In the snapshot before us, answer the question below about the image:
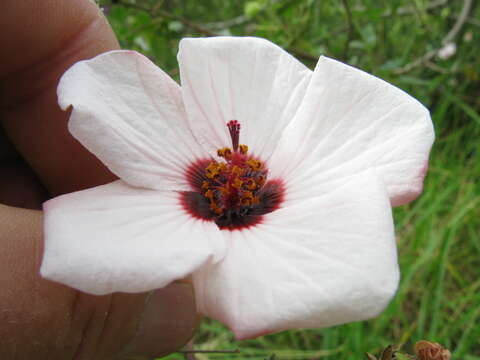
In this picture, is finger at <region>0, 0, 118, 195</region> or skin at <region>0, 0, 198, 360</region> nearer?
skin at <region>0, 0, 198, 360</region>

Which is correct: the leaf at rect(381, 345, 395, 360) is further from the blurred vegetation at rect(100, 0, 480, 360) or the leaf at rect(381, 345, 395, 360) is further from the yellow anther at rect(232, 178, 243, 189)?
the blurred vegetation at rect(100, 0, 480, 360)

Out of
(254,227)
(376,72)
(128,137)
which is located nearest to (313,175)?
(254,227)

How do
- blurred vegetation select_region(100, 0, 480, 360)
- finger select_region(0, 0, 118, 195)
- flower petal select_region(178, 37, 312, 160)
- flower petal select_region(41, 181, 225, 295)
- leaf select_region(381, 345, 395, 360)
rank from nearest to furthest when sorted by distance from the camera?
flower petal select_region(41, 181, 225, 295)
leaf select_region(381, 345, 395, 360)
flower petal select_region(178, 37, 312, 160)
finger select_region(0, 0, 118, 195)
blurred vegetation select_region(100, 0, 480, 360)

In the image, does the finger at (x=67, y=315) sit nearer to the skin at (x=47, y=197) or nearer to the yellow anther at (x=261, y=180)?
the skin at (x=47, y=197)

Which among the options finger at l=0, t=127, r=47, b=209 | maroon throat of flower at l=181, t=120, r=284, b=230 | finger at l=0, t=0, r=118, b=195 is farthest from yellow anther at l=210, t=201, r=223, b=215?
finger at l=0, t=127, r=47, b=209

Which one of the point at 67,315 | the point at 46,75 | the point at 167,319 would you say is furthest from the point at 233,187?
the point at 46,75

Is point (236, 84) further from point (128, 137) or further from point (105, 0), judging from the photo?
point (105, 0)
